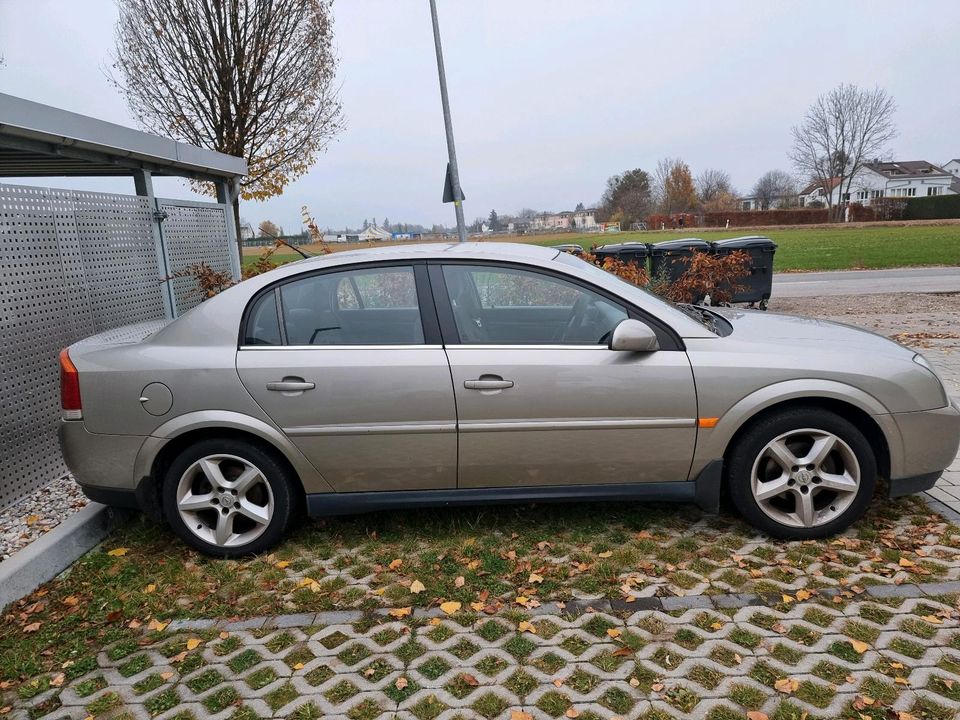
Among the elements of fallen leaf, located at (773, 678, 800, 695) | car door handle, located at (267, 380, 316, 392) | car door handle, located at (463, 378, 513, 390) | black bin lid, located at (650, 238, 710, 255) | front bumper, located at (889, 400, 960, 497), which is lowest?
fallen leaf, located at (773, 678, 800, 695)

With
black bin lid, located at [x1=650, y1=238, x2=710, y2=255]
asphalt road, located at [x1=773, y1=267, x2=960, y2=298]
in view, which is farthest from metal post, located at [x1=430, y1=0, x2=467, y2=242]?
asphalt road, located at [x1=773, y1=267, x2=960, y2=298]

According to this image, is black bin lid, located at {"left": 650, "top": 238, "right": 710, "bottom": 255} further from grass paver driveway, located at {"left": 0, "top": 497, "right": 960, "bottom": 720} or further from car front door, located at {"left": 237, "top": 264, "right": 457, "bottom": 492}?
car front door, located at {"left": 237, "top": 264, "right": 457, "bottom": 492}

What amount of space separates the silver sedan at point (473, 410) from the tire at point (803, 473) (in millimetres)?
11

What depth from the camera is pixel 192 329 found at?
3.48 meters

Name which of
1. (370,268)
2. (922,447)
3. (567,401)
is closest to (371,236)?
(370,268)

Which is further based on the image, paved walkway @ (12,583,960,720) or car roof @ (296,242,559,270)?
car roof @ (296,242,559,270)

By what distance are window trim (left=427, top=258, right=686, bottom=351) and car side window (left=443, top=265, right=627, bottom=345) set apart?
0.02m

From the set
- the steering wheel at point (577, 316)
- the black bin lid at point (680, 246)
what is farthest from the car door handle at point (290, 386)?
the black bin lid at point (680, 246)

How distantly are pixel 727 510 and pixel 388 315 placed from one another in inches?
90.8

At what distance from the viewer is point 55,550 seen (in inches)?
140

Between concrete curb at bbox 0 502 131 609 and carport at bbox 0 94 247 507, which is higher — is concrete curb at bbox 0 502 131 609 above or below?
below

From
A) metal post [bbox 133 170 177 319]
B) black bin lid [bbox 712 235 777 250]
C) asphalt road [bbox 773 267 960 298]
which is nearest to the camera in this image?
metal post [bbox 133 170 177 319]

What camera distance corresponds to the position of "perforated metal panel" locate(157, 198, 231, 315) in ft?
20.8

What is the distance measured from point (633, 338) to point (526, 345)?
55 cm
